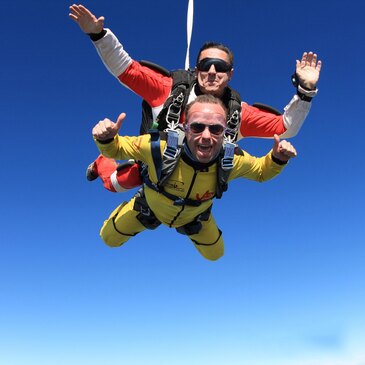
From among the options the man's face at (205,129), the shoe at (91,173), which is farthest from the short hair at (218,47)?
the shoe at (91,173)

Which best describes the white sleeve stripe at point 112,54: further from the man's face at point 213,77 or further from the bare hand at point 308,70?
the bare hand at point 308,70

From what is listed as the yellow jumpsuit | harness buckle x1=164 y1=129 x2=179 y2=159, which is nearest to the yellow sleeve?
the yellow jumpsuit

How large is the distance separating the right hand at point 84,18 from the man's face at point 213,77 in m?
1.00

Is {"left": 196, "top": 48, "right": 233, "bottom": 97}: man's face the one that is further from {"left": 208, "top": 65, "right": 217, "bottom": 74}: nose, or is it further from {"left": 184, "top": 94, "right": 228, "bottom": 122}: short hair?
{"left": 184, "top": 94, "right": 228, "bottom": 122}: short hair

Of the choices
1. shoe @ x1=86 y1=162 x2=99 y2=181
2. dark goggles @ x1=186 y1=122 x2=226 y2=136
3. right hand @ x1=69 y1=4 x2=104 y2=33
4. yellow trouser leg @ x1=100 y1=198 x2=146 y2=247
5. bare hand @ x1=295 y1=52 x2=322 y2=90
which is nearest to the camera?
dark goggles @ x1=186 y1=122 x2=226 y2=136

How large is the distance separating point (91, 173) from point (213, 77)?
2204mm

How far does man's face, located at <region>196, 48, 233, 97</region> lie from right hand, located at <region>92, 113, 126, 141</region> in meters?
1.03

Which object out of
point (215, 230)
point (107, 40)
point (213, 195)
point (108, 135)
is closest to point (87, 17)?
point (107, 40)

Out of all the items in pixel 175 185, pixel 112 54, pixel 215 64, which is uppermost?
pixel 215 64

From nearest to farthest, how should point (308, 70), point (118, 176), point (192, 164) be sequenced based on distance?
point (192, 164)
point (308, 70)
point (118, 176)

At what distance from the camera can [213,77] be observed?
4586 millimetres

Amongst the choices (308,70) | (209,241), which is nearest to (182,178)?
(209,241)

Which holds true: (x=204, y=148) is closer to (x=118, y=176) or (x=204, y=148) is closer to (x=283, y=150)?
(x=283, y=150)

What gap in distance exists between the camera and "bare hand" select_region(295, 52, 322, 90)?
Answer: 490 cm
